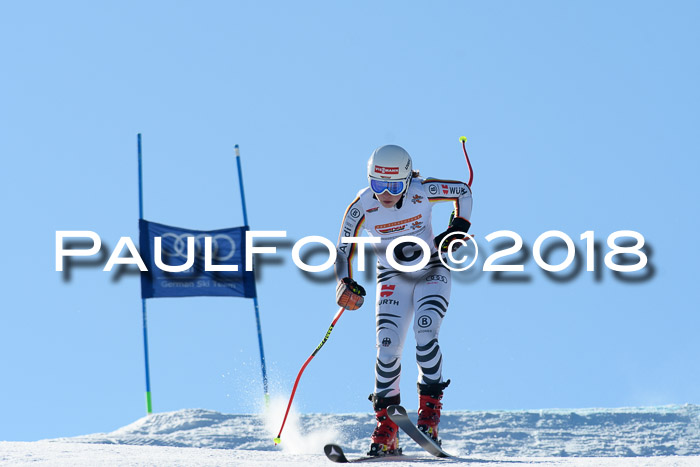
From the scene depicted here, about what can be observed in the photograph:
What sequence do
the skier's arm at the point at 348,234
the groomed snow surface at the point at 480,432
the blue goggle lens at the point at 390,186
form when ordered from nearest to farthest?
the blue goggle lens at the point at 390,186, the skier's arm at the point at 348,234, the groomed snow surface at the point at 480,432

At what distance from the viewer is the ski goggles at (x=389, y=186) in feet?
26.7

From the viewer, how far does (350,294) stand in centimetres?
822

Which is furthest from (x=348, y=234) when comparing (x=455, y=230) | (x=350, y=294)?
(x=455, y=230)

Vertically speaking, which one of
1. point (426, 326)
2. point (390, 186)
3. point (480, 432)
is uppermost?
point (390, 186)

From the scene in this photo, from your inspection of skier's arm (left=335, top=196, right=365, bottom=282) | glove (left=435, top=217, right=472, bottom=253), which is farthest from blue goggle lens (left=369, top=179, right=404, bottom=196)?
glove (left=435, top=217, right=472, bottom=253)

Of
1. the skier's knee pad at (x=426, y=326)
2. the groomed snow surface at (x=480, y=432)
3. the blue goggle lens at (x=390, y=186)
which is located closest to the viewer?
the skier's knee pad at (x=426, y=326)

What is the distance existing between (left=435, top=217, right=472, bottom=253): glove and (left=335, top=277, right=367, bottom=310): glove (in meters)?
0.72

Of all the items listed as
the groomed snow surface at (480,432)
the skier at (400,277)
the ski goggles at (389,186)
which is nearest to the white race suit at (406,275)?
the skier at (400,277)

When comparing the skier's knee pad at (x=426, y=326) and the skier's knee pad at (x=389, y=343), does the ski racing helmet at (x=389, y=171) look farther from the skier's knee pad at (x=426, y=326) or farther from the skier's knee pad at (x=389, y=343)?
the skier's knee pad at (x=389, y=343)

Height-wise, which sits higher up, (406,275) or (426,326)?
(406,275)

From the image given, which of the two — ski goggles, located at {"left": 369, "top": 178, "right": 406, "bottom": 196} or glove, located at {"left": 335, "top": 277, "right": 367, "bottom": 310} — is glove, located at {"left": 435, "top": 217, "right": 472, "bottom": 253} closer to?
ski goggles, located at {"left": 369, "top": 178, "right": 406, "bottom": 196}

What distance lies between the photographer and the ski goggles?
26.7ft

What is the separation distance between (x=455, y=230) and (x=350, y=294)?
1.00 metres

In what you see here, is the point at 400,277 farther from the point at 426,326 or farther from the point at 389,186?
the point at 389,186
